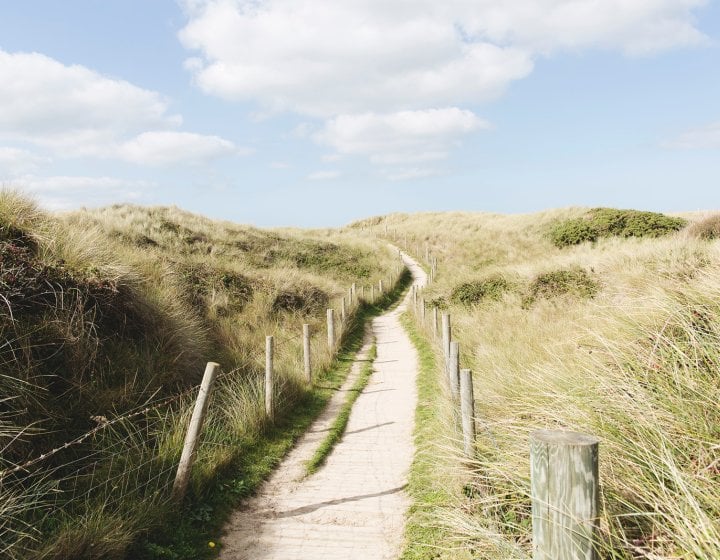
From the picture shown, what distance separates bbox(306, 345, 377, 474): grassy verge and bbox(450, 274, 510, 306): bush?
5922mm

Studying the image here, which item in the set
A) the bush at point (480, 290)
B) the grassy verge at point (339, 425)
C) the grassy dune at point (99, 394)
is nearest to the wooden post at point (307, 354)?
the grassy dune at point (99, 394)

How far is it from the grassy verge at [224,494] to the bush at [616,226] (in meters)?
26.1

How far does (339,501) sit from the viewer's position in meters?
5.81

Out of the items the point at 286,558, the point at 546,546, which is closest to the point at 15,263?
the point at 286,558

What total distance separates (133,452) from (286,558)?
2.23 meters

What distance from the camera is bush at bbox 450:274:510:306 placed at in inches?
681

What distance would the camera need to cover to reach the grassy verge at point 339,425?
704cm

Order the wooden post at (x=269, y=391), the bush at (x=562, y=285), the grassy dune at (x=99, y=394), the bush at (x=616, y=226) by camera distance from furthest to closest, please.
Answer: the bush at (x=616, y=226)
the bush at (x=562, y=285)
the wooden post at (x=269, y=391)
the grassy dune at (x=99, y=394)

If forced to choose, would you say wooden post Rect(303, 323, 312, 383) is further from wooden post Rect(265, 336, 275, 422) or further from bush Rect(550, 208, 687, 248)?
bush Rect(550, 208, 687, 248)

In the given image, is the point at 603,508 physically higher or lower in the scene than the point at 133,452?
higher

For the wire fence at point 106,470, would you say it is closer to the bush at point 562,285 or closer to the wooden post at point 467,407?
the wooden post at point 467,407

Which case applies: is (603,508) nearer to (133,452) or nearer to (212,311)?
(133,452)

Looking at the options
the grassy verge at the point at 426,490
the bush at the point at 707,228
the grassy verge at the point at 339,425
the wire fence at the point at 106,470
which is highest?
the bush at the point at 707,228

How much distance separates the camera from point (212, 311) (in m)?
14.2
